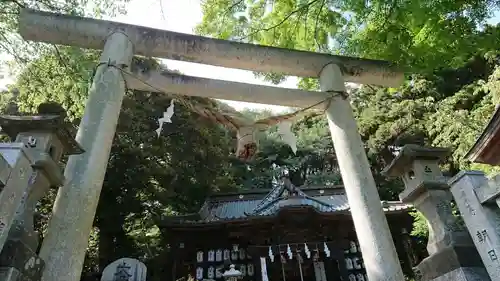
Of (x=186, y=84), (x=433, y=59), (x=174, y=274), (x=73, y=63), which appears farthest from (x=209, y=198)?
(x=433, y=59)

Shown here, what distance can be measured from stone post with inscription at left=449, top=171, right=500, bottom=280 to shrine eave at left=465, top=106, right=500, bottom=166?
0.22 metres

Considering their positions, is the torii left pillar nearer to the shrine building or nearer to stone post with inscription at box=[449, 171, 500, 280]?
stone post with inscription at box=[449, 171, 500, 280]

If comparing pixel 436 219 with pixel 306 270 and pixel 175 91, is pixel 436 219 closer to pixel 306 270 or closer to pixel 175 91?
pixel 175 91

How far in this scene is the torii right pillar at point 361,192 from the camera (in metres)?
3.85

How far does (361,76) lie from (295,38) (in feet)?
4.74

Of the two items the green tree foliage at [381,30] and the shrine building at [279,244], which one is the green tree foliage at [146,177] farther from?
the green tree foliage at [381,30]

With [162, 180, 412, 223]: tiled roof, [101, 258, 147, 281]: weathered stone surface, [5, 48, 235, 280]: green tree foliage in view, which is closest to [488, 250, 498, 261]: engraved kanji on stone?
[101, 258, 147, 281]: weathered stone surface

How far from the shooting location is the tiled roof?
1166 cm

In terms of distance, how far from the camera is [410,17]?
14.1 feet

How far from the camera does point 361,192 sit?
13.9 ft

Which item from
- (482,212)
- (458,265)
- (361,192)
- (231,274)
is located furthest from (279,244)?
(482,212)

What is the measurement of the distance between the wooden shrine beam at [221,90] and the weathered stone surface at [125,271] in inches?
122

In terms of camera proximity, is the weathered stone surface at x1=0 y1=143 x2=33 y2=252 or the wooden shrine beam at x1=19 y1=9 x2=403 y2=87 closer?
the weathered stone surface at x1=0 y1=143 x2=33 y2=252

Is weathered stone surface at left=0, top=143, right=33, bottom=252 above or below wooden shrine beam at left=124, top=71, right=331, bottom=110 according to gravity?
below
